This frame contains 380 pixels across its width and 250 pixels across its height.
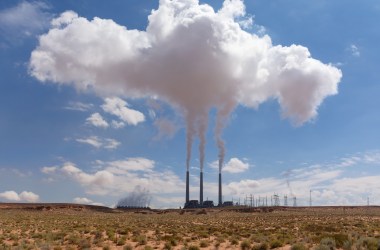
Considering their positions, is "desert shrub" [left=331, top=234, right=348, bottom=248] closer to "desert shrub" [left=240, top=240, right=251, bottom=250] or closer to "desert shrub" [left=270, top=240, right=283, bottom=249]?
"desert shrub" [left=270, top=240, right=283, bottom=249]

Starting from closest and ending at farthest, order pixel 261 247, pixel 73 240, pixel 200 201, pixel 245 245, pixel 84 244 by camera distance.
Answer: pixel 261 247 < pixel 245 245 < pixel 84 244 < pixel 73 240 < pixel 200 201

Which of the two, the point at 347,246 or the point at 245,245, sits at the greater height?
the point at 347,246

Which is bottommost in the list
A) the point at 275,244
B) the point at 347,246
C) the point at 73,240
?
the point at 73,240

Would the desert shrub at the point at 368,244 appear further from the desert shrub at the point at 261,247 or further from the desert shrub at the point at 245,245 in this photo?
the desert shrub at the point at 245,245

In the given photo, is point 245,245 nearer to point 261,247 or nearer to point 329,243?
point 261,247

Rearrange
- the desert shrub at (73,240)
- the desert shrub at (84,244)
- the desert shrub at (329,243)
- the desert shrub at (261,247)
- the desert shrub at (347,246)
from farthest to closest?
the desert shrub at (73,240)
the desert shrub at (84,244)
the desert shrub at (261,247)
the desert shrub at (329,243)
the desert shrub at (347,246)

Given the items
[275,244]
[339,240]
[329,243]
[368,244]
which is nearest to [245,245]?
[275,244]

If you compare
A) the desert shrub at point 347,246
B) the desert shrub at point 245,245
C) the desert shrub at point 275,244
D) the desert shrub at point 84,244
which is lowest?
the desert shrub at point 84,244

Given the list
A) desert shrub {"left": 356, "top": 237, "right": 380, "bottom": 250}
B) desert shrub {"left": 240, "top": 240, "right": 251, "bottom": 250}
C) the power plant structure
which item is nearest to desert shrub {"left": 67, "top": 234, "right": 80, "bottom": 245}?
desert shrub {"left": 240, "top": 240, "right": 251, "bottom": 250}

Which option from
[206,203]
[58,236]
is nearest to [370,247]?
[58,236]

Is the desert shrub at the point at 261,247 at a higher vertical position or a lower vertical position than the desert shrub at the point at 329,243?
lower

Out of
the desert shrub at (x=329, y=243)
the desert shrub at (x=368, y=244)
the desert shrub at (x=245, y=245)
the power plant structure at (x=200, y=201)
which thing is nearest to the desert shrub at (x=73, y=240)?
the desert shrub at (x=245, y=245)

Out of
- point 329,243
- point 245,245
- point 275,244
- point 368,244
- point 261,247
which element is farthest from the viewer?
point 245,245

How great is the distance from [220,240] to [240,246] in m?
2.96
